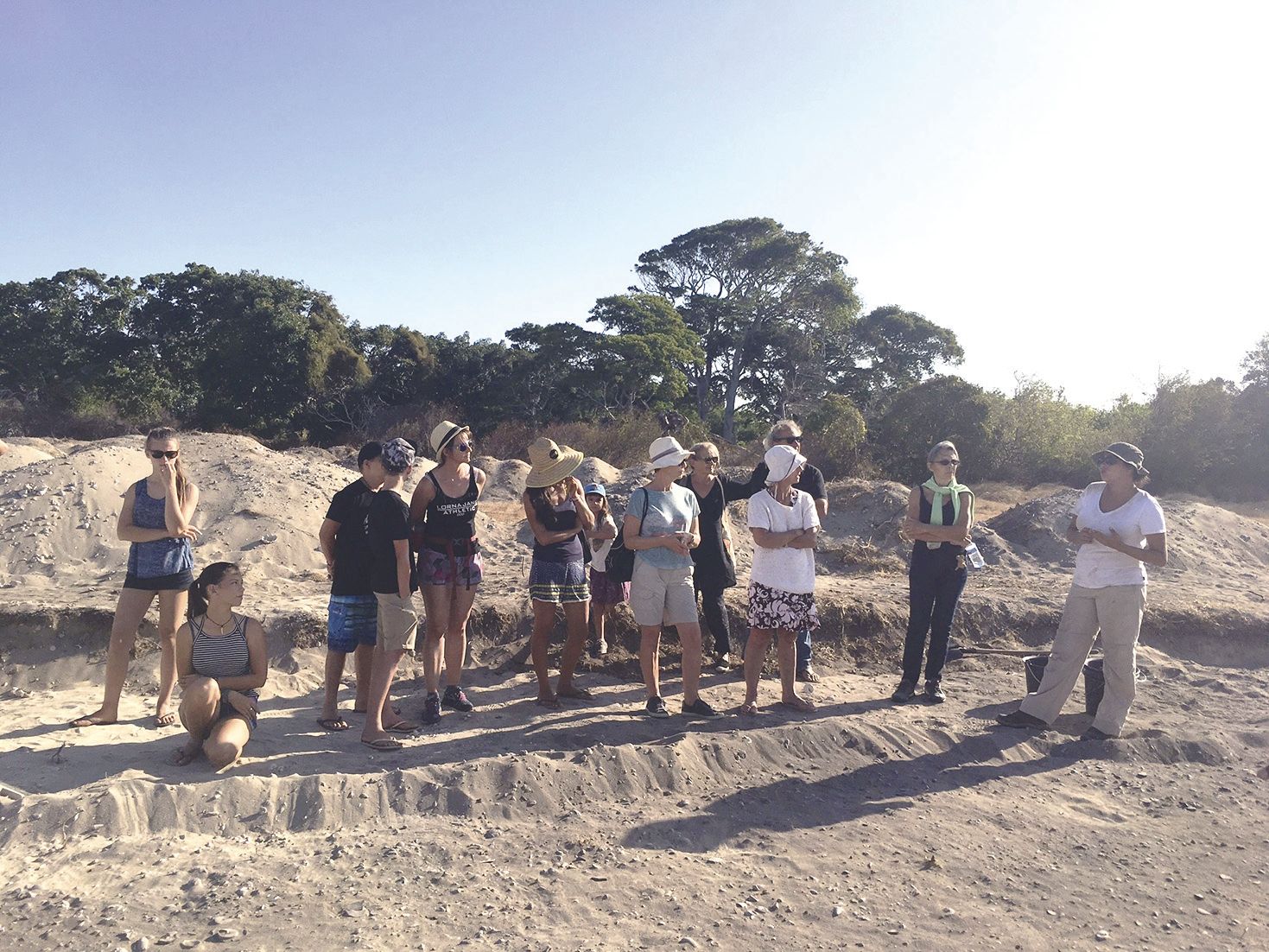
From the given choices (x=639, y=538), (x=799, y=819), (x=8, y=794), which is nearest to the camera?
(x=8, y=794)

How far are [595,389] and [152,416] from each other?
13.2 m

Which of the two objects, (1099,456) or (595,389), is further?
(595,389)

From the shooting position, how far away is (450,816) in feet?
12.9

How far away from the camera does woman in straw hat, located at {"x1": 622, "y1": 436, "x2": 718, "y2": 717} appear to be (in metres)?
5.01

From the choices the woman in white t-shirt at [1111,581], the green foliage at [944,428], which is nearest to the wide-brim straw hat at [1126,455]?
the woman in white t-shirt at [1111,581]

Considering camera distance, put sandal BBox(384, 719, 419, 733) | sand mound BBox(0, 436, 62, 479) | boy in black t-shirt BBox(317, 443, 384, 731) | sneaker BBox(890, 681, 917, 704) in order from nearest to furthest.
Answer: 1. boy in black t-shirt BBox(317, 443, 384, 731)
2. sandal BBox(384, 719, 419, 733)
3. sneaker BBox(890, 681, 917, 704)
4. sand mound BBox(0, 436, 62, 479)

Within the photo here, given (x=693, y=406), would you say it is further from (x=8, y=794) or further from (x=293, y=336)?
(x=8, y=794)

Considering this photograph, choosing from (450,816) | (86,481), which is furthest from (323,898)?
(86,481)

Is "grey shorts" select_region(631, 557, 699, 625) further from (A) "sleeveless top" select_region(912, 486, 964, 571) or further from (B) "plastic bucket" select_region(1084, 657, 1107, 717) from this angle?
(B) "plastic bucket" select_region(1084, 657, 1107, 717)

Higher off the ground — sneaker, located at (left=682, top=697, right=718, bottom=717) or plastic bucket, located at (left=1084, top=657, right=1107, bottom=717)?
plastic bucket, located at (left=1084, top=657, right=1107, bottom=717)

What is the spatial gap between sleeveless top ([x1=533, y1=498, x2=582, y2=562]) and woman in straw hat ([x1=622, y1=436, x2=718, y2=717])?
1.08 ft

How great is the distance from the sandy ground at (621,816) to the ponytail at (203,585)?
0.74 m

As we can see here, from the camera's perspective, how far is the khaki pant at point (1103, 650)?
5.07 meters

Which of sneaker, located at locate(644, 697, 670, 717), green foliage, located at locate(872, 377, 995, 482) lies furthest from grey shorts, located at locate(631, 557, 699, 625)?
green foliage, located at locate(872, 377, 995, 482)
